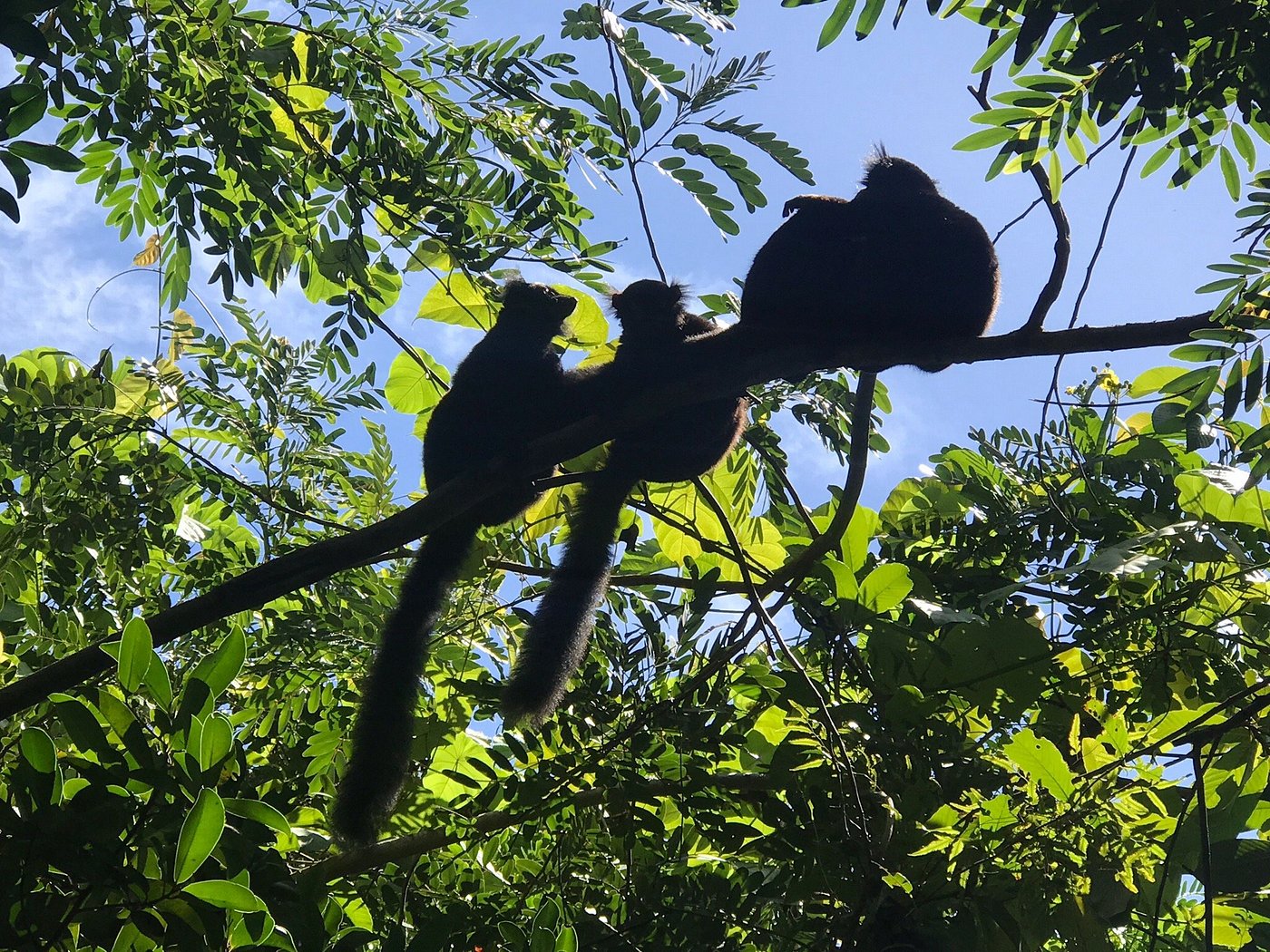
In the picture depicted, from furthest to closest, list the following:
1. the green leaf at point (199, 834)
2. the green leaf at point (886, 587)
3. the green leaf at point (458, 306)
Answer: the green leaf at point (458, 306) < the green leaf at point (886, 587) < the green leaf at point (199, 834)

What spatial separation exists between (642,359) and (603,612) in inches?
41.1

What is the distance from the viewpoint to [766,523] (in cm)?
448

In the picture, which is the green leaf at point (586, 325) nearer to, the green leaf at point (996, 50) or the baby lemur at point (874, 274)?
the baby lemur at point (874, 274)

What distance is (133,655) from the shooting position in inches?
69.4

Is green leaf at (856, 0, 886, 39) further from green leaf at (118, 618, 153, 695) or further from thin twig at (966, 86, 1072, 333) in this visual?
green leaf at (118, 618, 153, 695)

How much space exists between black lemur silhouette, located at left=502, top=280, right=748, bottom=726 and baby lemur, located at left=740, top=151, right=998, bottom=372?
348 mm

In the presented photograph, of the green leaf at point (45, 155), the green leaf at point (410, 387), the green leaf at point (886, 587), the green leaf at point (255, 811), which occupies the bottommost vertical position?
the green leaf at point (255, 811)

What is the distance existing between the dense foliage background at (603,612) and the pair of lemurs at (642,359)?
220mm

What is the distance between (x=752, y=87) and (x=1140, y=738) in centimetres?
253

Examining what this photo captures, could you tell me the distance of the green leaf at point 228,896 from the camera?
1.56 m

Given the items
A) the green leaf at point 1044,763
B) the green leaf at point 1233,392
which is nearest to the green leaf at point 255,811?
the green leaf at point 1044,763

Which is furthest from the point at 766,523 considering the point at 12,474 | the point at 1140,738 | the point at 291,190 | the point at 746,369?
the point at 12,474

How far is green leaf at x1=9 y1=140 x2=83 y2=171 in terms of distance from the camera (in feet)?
7.21

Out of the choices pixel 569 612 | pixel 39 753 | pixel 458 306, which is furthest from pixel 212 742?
pixel 458 306
